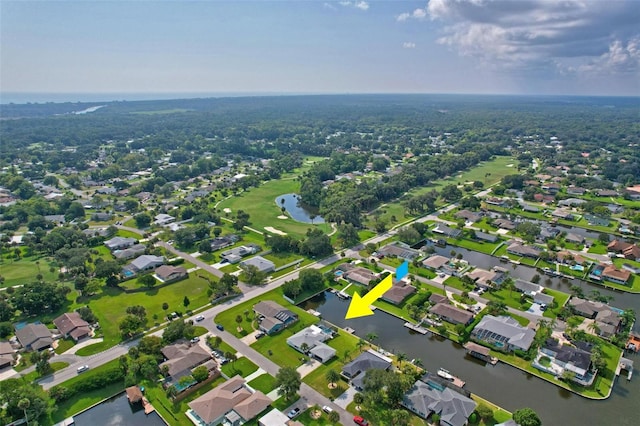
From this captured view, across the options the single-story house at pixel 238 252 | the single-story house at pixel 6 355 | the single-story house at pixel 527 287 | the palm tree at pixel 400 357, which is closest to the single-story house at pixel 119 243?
the single-story house at pixel 238 252

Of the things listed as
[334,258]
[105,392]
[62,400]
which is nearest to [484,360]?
[334,258]

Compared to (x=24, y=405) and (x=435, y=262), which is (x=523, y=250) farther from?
(x=24, y=405)

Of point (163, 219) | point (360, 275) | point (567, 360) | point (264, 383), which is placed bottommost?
point (264, 383)

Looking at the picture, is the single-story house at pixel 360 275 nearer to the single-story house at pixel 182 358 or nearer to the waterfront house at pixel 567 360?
the waterfront house at pixel 567 360

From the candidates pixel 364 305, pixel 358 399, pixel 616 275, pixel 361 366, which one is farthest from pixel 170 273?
pixel 616 275

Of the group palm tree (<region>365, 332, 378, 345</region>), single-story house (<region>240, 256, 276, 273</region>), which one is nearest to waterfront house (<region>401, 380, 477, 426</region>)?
palm tree (<region>365, 332, 378, 345</region>)

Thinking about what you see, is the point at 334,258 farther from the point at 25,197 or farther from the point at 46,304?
the point at 25,197

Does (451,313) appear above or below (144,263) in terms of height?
above
